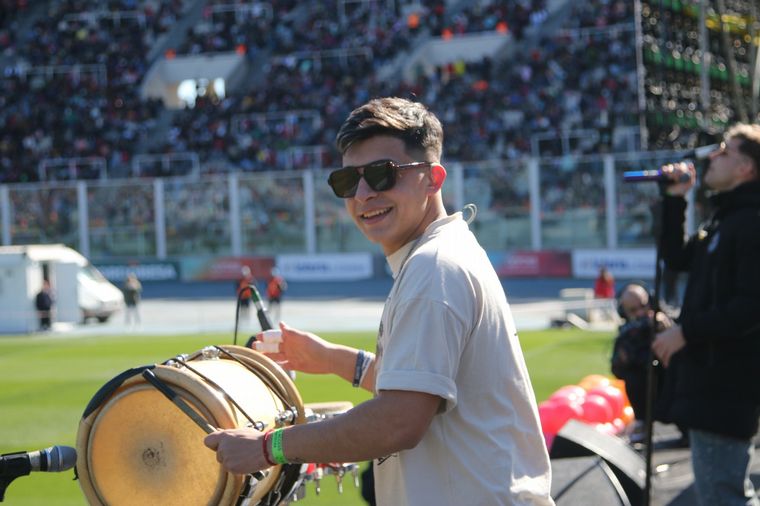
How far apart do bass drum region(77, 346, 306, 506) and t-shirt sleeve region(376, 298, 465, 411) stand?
23.0 inches

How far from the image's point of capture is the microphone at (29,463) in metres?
2.90

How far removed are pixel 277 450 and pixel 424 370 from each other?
443mm

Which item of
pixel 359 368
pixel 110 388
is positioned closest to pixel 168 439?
pixel 110 388

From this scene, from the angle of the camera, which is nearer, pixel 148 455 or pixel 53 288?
pixel 148 455

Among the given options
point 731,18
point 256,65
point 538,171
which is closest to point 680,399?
point 731,18

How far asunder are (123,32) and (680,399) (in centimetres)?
4653

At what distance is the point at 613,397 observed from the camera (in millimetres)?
9359

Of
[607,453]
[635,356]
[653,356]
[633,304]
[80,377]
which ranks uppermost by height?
[653,356]

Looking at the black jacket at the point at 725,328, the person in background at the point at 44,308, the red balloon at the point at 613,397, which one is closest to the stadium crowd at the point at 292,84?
the person in background at the point at 44,308

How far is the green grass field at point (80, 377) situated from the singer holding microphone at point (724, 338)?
373 centimetres

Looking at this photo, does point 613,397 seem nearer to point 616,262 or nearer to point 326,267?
point 616,262

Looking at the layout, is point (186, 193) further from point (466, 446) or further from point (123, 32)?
point (466, 446)

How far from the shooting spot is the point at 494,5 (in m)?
42.6

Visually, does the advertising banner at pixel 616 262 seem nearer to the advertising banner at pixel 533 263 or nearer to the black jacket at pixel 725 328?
the advertising banner at pixel 533 263
